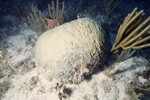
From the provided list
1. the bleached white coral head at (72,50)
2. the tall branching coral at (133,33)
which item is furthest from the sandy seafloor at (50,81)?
the tall branching coral at (133,33)

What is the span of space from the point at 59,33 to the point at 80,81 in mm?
924

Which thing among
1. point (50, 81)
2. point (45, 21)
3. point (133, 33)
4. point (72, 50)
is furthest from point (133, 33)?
point (45, 21)

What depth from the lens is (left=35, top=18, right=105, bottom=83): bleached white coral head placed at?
3061 millimetres

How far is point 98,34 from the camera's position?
321 cm

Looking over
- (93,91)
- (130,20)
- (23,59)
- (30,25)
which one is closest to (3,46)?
(23,59)

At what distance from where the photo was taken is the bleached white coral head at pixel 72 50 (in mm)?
3061

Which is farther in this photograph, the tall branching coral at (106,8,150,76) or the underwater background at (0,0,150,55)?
the underwater background at (0,0,150,55)

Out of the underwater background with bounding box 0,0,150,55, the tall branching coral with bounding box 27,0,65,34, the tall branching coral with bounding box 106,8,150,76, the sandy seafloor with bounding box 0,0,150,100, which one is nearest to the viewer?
the tall branching coral with bounding box 106,8,150,76

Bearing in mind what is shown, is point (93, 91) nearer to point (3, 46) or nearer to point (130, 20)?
point (130, 20)

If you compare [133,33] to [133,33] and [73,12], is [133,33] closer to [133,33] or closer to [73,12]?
[133,33]

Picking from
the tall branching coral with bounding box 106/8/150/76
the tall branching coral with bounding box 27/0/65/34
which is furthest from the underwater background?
the tall branching coral with bounding box 106/8/150/76

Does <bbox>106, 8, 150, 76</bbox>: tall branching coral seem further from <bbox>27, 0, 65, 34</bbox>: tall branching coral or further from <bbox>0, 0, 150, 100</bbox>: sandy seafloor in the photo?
<bbox>27, 0, 65, 34</bbox>: tall branching coral

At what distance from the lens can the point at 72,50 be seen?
3.05 meters

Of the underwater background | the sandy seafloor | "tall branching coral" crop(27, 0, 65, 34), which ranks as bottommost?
the sandy seafloor
